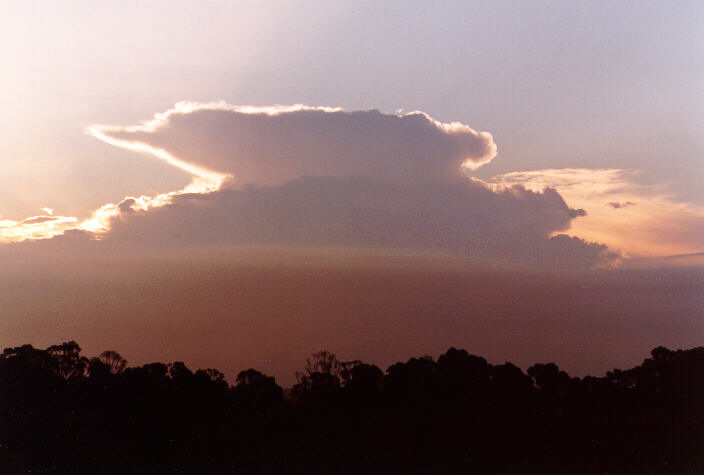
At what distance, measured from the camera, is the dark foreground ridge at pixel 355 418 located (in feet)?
296

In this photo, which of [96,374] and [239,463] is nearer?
[239,463]

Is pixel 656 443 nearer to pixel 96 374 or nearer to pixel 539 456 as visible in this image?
pixel 539 456

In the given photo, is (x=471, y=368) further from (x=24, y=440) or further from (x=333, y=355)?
(x=24, y=440)

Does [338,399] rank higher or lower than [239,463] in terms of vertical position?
higher

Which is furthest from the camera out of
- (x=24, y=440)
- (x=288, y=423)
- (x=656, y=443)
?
(x=288, y=423)

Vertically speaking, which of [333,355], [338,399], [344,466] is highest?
[333,355]

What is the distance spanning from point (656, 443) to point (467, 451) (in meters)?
24.8

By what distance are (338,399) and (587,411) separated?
4094 centimetres

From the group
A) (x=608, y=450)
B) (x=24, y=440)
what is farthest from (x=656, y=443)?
(x=24, y=440)

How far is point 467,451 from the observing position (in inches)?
3770

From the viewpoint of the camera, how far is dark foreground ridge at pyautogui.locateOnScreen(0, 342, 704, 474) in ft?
296

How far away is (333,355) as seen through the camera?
125875 millimetres

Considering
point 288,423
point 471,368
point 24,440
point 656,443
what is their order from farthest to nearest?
1. point 471,368
2. point 288,423
3. point 656,443
4. point 24,440

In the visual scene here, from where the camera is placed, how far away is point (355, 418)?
105750 millimetres
